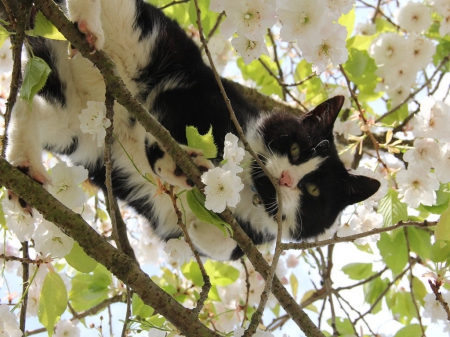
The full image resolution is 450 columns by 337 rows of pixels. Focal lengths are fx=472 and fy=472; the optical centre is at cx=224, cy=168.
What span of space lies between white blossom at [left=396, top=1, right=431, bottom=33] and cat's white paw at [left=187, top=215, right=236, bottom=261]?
1.68 meters

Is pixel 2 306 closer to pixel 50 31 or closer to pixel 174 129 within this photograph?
pixel 50 31

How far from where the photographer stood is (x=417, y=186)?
184 cm

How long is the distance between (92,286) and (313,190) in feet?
3.75

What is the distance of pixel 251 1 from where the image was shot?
4.35 feet

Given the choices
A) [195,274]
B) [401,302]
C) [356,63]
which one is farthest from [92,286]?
[401,302]

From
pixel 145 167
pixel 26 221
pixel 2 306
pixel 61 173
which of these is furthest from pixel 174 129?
pixel 2 306

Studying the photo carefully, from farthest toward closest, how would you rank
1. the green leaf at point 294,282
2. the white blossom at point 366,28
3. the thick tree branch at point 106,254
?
1. the green leaf at point 294,282
2. the white blossom at point 366,28
3. the thick tree branch at point 106,254

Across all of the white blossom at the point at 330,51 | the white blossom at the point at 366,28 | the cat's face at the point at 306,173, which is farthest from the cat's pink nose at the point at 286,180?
the white blossom at the point at 366,28

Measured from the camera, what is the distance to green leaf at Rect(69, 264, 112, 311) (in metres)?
2.19

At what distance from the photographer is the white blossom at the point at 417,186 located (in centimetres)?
182

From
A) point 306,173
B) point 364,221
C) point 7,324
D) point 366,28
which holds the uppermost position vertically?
point 366,28

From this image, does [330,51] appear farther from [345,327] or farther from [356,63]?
[345,327]

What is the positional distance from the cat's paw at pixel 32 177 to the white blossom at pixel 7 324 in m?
0.30

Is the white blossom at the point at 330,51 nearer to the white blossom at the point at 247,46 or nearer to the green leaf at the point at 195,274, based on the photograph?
the white blossom at the point at 247,46
